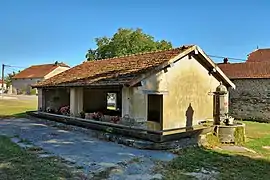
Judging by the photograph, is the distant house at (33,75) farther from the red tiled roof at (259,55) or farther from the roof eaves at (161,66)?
the roof eaves at (161,66)

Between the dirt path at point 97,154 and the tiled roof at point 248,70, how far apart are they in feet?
48.7

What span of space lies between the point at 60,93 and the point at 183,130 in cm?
1169

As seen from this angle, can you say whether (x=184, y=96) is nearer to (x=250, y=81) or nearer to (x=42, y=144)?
(x=42, y=144)

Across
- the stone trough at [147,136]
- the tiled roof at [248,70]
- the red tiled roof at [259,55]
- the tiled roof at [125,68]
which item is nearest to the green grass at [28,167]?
the stone trough at [147,136]

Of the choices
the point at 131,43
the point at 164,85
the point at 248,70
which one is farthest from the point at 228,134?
the point at 131,43

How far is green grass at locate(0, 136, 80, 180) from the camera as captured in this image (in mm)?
6863

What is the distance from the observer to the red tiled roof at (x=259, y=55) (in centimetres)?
3491

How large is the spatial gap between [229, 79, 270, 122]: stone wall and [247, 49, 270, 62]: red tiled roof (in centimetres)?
1290

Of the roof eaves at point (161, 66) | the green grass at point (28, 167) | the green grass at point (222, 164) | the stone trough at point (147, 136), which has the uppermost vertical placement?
the roof eaves at point (161, 66)

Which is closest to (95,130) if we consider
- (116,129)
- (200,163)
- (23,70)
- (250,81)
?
(116,129)

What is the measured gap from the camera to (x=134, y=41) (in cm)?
4622

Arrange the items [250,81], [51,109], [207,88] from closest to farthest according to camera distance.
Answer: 1. [207,88]
2. [51,109]
3. [250,81]

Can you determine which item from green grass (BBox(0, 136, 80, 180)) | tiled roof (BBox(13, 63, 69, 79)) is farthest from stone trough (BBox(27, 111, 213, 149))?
tiled roof (BBox(13, 63, 69, 79))

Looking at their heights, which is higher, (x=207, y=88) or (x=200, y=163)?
(x=207, y=88)
